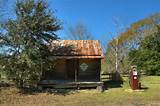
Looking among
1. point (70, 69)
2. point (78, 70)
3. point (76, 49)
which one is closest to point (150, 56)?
point (78, 70)

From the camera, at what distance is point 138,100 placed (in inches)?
872

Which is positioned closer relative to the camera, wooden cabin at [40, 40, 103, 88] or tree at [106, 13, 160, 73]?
wooden cabin at [40, 40, 103, 88]

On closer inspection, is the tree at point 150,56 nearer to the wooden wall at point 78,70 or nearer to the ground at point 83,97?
the wooden wall at point 78,70

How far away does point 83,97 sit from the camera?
24188 millimetres

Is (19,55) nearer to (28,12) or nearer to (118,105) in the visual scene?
(28,12)

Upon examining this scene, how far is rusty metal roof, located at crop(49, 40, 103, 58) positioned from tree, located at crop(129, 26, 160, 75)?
11309 millimetres

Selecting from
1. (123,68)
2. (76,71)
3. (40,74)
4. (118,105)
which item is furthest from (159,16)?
(118,105)

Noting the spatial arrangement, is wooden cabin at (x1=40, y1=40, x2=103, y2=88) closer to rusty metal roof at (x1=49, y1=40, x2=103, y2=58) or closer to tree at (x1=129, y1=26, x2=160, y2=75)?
rusty metal roof at (x1=49, y1=40, x2=103, y2=58)

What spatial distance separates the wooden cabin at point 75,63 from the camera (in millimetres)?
28781

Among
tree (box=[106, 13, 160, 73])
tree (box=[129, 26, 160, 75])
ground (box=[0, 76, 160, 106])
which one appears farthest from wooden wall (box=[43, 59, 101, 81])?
tree (box=[106, 13, 160, 73])

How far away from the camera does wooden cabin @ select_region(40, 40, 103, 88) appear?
94.4 ft

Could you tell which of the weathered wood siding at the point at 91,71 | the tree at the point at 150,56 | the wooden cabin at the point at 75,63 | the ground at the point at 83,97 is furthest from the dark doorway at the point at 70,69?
the tree at the point at 150,56

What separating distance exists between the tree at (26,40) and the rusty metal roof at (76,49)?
7.76 feet

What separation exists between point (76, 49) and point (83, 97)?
6.84 metres
